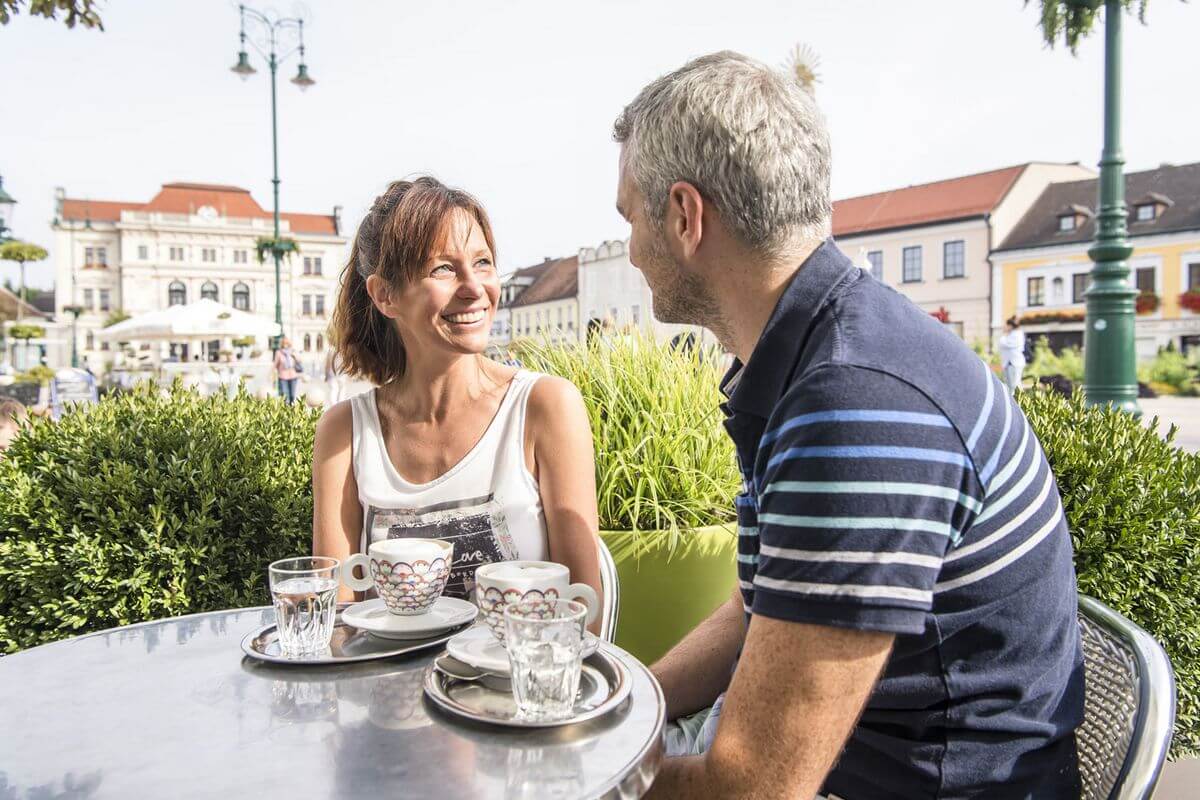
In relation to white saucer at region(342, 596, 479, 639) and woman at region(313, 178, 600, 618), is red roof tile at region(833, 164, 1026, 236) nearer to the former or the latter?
woman at region(313, 178, 600, 618)

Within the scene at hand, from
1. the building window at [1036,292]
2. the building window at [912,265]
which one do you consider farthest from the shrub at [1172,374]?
the building window at [912,265]

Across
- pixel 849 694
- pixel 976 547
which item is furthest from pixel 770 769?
pixel 976 547

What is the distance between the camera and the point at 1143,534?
98.2 inches

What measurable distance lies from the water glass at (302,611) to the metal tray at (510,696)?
20 cm

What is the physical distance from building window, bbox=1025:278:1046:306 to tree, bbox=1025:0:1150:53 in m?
33.8

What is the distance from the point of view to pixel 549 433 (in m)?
2.14

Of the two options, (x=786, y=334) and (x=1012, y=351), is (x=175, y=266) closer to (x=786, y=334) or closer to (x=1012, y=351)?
(x=1012, y=351)

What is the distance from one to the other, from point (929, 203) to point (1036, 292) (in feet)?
22.0

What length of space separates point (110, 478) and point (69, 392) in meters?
10.6

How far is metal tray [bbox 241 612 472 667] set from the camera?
1.36 m

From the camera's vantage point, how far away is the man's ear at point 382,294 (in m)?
2.33

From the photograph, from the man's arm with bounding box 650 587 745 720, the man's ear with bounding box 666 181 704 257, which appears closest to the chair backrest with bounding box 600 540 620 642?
the man's arm with bounding box 650 587 745 720

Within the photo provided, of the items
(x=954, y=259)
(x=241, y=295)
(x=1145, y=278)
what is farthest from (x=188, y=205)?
(x=1145, y=278)

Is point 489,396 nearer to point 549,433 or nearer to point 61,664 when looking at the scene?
point 549,433
